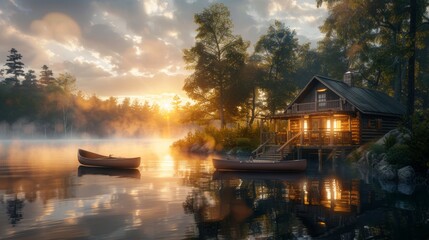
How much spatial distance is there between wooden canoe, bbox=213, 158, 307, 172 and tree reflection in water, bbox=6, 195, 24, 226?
48.0ft

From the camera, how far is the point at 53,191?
704 inches

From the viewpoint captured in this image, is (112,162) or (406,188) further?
(112,162)

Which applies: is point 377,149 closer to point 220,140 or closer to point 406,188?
point 406,188

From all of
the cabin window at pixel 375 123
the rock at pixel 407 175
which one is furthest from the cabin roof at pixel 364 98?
the rock at pixel 407 175

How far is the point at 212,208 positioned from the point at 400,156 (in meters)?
14.9

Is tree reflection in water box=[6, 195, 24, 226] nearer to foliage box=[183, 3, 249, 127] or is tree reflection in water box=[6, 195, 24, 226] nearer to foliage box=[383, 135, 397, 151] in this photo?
foliage box=[383, 135, 397, 151]

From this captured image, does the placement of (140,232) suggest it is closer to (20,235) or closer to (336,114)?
(20,235)

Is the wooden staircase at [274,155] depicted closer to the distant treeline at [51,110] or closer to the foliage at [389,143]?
the foliage at [389,143]

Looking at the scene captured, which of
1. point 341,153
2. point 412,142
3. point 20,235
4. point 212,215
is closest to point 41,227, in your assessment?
point 20,235

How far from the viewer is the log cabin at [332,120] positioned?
105ft

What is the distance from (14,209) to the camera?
1375 cm

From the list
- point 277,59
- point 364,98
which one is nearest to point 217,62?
point 277,59

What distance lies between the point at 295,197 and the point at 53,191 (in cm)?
1237

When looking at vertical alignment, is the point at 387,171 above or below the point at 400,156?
below
